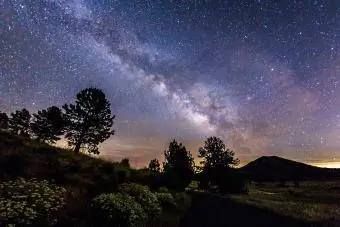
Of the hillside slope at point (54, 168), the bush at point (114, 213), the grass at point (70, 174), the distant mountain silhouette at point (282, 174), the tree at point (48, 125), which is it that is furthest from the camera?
the distant mountain silhouette at point (282, 174)

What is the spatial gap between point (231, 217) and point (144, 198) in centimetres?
650

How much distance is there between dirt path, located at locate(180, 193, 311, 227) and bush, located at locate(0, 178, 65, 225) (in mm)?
7447

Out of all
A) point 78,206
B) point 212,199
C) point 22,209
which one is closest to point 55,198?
point 78,206

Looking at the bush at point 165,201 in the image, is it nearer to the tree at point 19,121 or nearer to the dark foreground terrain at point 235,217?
the dark foreground terrain at point 235,217

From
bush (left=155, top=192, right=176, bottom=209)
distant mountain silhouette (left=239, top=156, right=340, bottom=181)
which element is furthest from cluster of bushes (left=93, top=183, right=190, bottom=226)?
distant mountain silhouette (left=239, top=156, right=340, bottom=181)

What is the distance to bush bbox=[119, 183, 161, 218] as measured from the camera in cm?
2064

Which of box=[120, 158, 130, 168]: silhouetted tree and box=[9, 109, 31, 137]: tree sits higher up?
box=[9, 109, 31, 137]: tree

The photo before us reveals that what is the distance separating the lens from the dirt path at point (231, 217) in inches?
813

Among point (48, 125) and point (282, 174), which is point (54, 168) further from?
point (282, 174)

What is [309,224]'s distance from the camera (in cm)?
2070

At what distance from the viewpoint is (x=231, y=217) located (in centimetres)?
2331

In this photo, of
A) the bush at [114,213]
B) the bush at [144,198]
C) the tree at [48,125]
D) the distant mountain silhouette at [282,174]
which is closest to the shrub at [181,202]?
the bush at [144,198]

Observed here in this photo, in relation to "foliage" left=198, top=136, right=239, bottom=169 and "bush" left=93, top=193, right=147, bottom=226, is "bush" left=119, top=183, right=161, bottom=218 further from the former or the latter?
"foliage" left=198, top=136, right=239, bottom=169

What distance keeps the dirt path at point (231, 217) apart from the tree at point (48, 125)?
38.3 meters
